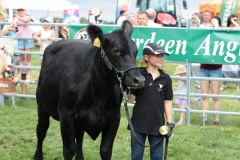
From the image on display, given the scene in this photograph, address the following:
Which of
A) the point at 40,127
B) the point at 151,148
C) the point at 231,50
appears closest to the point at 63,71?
the point at 40,127

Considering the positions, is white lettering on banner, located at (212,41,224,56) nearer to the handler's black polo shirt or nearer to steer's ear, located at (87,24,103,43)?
the handler's black polo shirt

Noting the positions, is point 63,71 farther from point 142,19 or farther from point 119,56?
point 142,19

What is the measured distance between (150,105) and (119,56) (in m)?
0.82

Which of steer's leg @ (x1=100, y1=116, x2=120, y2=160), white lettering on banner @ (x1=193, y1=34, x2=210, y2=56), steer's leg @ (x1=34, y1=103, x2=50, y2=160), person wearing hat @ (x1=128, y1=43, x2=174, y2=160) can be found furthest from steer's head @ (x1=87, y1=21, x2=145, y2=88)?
white lettering on banner @ (x1=193, y1=34, x2=210, y2=56)

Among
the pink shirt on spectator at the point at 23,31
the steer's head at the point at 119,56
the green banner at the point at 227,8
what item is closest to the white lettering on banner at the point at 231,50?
the steer's head at the point at 119,56

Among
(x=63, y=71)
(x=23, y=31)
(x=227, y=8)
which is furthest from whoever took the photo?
(x=227, y=8)

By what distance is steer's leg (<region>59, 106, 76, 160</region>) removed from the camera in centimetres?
620

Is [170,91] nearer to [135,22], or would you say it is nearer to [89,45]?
[89,45]

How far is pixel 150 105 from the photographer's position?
6.03 metres

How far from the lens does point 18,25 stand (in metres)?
11.7

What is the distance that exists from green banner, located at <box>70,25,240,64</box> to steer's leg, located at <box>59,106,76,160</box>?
4.05 m

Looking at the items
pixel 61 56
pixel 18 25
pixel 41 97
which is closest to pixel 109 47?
pixel 61 56

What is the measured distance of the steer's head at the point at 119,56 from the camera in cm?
531

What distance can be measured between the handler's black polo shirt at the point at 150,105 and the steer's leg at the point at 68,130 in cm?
72
